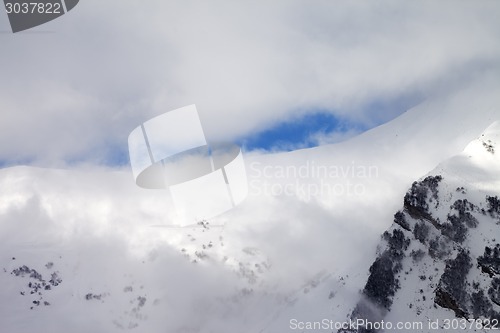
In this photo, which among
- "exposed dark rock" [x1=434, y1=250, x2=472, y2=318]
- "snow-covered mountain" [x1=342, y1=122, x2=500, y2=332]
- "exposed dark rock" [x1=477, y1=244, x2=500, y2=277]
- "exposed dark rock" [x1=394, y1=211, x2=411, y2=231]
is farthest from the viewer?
"exposed dark rock" [x1=394, y1=211, x2=411, y2=231]

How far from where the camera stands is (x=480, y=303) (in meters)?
64.1

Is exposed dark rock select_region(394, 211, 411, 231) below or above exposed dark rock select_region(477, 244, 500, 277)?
below

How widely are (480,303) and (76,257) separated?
19051 cm

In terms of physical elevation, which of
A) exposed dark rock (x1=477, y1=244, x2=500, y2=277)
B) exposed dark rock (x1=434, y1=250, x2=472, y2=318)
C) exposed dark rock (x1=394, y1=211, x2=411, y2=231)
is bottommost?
exposed dark rock (x1=434, y1=250, x2=472, y2=318)

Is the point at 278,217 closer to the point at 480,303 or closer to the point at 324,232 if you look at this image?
the point at 324,232

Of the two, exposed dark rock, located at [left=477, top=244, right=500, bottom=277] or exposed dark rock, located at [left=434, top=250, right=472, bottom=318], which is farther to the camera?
exposed dark rock, located at [left=434, top=250, right=472, bottom=318]

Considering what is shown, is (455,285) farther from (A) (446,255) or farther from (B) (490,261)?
(B) (490,261)

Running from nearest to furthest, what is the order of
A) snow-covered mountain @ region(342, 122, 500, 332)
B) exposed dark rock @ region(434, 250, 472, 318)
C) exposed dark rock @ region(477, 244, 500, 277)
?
exposed dark rock @ region(477, 244, 500, 277) → snow-covered mountain @ region(342, 122, 500, 332) → exposed dark rock @ region(434, 250, 472, 318)

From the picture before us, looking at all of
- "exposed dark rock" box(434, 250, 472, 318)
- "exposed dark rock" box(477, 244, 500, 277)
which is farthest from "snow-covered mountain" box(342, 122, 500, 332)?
"exposed dark rock" box(477, 244, 500, 277)

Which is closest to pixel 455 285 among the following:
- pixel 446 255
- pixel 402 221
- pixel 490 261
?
pixel 446 255

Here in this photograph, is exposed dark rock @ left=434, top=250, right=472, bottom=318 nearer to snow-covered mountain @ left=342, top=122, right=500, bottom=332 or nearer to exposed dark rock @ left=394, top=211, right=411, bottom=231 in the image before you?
snow-covered mountain @ left=342, top=122, right=500, bottom=332

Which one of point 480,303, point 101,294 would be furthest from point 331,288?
point 101,294

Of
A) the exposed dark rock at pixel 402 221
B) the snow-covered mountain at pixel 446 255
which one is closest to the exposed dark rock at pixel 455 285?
the snow-covered mountain at pixel 446 255

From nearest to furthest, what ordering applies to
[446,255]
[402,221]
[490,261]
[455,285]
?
[490,261]
[455,285]
[446,255]
[402,221]
